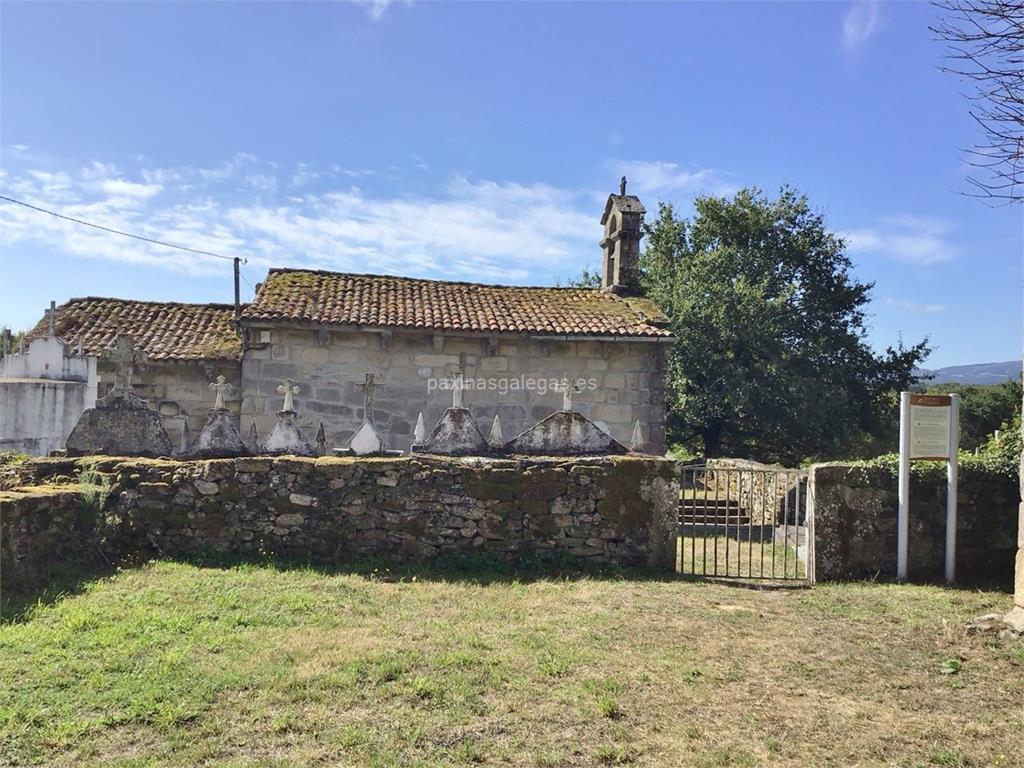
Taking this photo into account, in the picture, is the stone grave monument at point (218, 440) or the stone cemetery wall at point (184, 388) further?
the stone cemetery wall at point (184, 388)

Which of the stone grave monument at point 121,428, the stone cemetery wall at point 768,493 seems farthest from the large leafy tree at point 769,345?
the stone grave monument at point 121,428

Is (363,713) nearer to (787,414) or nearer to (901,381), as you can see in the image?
(787,414)

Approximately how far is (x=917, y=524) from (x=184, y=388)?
38.9 feet

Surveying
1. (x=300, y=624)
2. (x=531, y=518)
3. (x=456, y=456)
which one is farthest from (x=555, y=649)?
(x=456, y=456)

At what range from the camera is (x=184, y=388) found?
1301cm

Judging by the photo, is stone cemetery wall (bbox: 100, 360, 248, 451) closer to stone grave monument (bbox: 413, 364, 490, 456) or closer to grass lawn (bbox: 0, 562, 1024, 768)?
stone grave monument (bbox: 413, 364, 490, 456)

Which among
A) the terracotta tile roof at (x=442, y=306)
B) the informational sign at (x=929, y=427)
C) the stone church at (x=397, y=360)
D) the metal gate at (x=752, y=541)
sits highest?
the terracotta tile roof at (x=442, y=306)

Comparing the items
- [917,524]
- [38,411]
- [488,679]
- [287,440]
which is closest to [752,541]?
[917,524]

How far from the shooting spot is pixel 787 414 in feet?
73.0

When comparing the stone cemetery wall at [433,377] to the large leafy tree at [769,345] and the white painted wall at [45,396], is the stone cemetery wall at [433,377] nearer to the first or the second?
the white painted wall at [45,396]

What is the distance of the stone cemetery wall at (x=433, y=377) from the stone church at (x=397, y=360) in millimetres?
19

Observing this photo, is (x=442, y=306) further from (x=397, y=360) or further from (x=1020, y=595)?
(x=1020, y=595)

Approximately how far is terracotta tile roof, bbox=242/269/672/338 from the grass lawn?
21.9ft

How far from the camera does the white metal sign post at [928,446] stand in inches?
297
